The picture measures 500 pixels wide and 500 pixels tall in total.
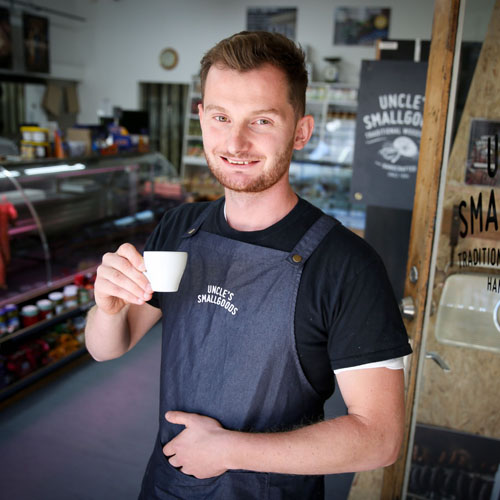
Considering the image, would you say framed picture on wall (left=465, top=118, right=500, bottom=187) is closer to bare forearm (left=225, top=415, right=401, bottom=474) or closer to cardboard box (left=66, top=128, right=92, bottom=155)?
bare forearm (left=225, top=415, right=401, bottom=474)

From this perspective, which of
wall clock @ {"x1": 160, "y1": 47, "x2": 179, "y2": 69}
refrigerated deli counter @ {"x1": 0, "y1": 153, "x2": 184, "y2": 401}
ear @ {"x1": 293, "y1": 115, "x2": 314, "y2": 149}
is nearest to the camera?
Result: ear @ {"x1": 293, "y1": 115, "x2": 314, "y2": 149}

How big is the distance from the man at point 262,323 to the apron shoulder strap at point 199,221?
0.03m

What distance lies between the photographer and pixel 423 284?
169 centimetres

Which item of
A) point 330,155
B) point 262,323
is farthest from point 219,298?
point 330,155

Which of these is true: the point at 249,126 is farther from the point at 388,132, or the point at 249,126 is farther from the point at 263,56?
the point at 388,132

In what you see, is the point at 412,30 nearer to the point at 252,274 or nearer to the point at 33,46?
the point at 33,46

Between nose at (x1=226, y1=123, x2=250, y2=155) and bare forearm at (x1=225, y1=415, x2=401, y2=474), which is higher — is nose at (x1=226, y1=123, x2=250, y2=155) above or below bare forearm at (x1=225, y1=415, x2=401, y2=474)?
above

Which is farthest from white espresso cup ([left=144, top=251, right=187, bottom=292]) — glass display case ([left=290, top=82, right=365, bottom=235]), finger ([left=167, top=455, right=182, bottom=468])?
glass display case ([left=290, top=82, right=365, bottom=235])

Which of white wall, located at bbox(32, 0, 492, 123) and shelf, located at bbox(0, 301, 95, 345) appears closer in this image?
shelf, located at bbox(0, 301, 95, 345)

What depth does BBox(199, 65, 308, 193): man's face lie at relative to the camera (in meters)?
1.25

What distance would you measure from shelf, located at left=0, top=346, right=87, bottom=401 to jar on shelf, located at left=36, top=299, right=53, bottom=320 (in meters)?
0.35

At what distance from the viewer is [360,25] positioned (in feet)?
25.7

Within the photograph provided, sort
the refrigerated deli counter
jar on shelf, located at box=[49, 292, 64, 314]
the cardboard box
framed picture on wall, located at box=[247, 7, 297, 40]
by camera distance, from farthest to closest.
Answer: framed picture on wall, located at box=[247, 7, 297, 40] → the cardboard box → jar on shelf, located at box=[49, 292, 64, 314] → the refrigerated deli counter

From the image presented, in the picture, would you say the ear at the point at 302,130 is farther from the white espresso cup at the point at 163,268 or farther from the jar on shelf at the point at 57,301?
the jar on shelf at the point at 57,301
